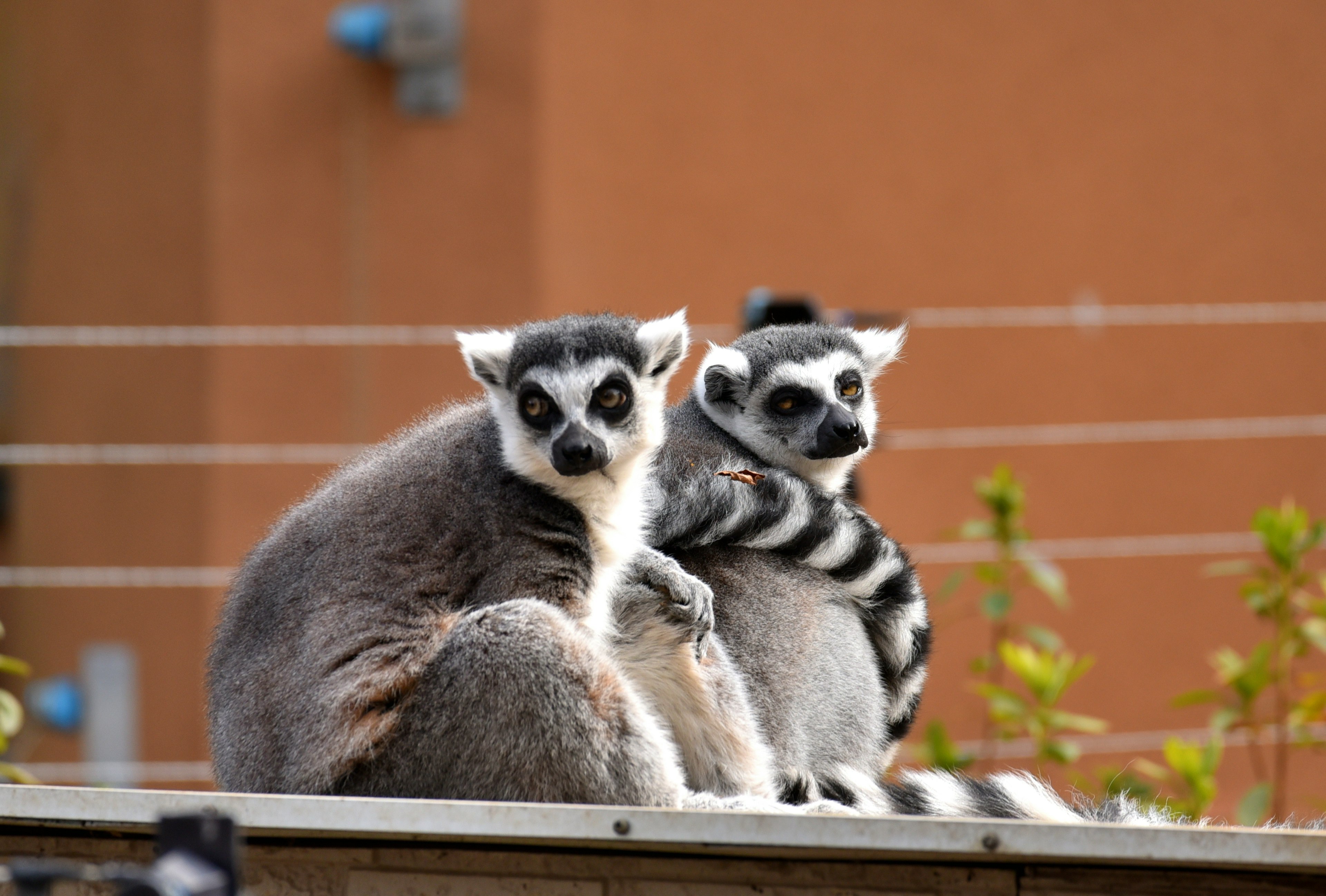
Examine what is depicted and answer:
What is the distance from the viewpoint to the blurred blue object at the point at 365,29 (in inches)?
223

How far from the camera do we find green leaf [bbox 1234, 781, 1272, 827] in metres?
4.03

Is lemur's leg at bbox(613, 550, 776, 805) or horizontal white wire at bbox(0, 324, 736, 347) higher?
horizontal white wire at bbox(0, 324, 736, 347)

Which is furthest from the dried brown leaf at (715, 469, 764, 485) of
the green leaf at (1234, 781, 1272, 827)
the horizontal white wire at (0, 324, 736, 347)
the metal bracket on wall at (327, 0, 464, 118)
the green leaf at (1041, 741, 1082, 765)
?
the metal bracket on wall at (327, 0, 464, 118)

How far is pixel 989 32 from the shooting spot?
5859mm

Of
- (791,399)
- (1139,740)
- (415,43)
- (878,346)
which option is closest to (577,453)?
(791,399)

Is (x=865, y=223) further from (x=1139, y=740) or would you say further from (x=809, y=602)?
(x=809, y=602)

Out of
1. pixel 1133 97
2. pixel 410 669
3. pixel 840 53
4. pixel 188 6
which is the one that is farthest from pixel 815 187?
pixel 410 669

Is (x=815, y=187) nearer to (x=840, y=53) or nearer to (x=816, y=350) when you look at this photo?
(x=840, y=53)

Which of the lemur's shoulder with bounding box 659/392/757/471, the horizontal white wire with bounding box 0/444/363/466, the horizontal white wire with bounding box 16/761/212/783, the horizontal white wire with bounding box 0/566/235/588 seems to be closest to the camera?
the lemur's shoulder with bounding box 659/392/757/471

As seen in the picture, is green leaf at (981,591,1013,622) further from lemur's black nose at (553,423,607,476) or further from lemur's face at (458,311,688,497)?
lemur's black nose at (553,423,607,476)

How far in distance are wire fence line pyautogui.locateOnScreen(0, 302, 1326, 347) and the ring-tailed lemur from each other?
2.67m

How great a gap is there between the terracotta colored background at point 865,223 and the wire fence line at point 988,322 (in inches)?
2.1

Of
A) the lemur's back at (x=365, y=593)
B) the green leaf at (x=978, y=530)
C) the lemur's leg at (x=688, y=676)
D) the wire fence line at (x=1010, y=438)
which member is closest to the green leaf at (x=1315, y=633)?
the green leaf at (x=978, y=530)

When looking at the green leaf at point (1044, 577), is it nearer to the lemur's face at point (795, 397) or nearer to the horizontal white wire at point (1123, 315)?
the horizontal white wire at point (1123, 315)
